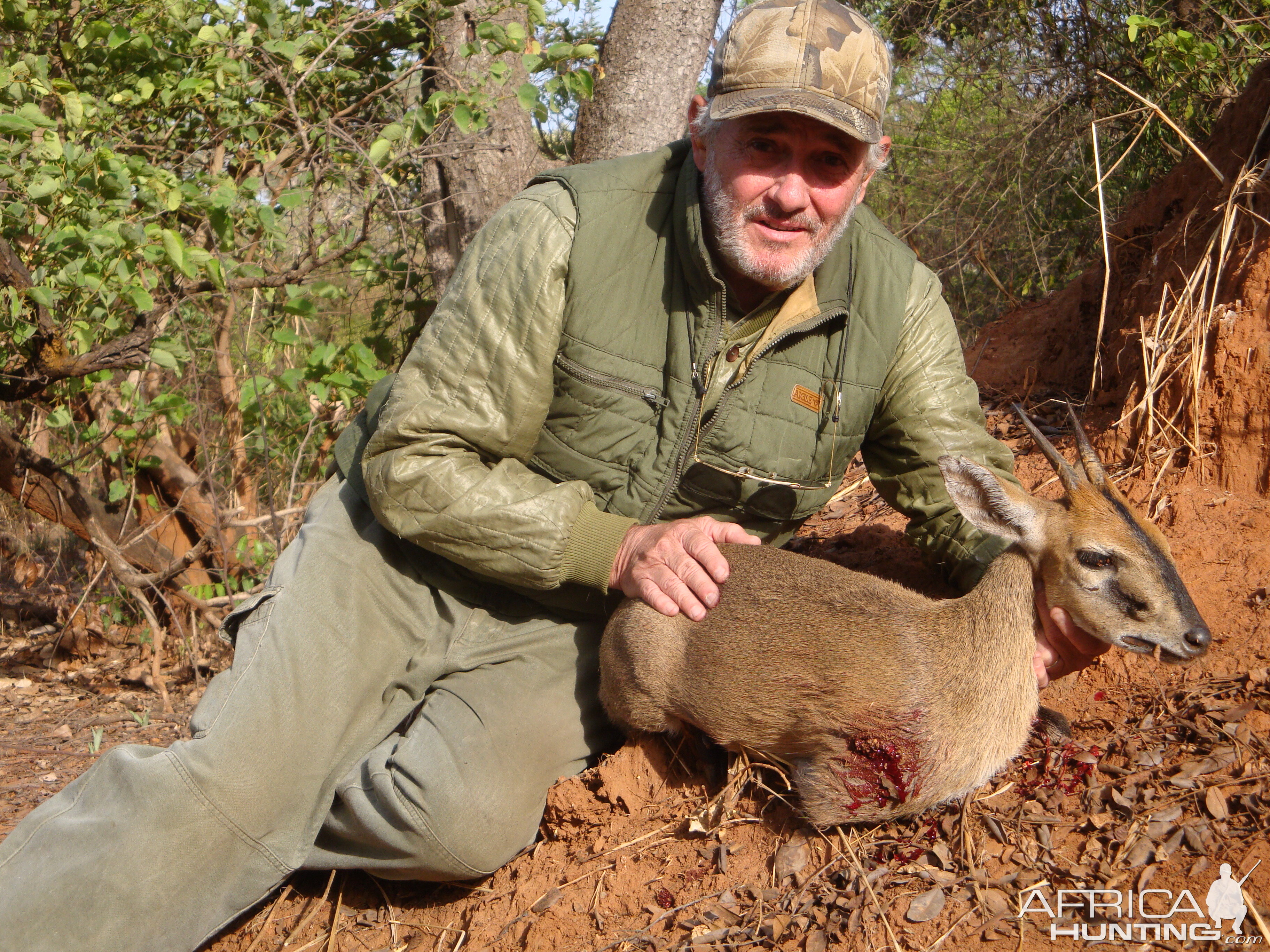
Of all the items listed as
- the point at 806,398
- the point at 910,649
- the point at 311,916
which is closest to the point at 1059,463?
the point at 910,649

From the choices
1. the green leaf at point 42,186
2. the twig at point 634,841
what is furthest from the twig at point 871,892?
the green leaf at point 42,186

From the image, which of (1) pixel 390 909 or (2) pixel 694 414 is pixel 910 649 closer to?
(2) pixel 694 414

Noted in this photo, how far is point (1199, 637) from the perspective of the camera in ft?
10.5

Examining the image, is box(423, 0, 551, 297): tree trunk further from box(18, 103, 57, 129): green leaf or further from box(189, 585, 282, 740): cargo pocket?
box(189, 585, 282, 740): cargo pocket

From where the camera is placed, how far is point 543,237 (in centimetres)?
370

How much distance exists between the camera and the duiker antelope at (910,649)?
10.8ft

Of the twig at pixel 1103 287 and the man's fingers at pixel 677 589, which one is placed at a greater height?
the twig at pixel 1103 287

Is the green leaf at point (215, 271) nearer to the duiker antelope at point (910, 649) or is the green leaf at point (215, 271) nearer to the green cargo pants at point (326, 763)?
the green cargo pants at point (326, 763)

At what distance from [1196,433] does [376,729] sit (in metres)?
3.37

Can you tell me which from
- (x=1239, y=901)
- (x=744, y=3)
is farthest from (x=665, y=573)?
(x=744, y=3)

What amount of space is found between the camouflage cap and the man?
0.01 metres

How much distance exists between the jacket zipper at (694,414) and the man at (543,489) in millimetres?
10

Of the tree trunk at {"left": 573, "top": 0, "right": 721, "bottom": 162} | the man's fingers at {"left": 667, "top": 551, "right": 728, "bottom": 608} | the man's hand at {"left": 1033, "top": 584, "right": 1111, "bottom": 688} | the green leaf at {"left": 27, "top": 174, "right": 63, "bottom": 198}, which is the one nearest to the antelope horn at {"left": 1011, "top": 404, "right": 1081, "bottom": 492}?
the man's hand at {"left": 1033, "top": 584, "right": 1111, "bottom": 688}

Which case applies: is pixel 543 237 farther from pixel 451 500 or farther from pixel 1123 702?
pixel 1123 702
